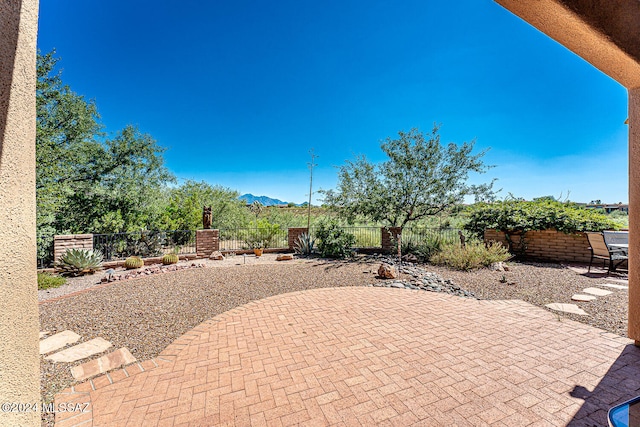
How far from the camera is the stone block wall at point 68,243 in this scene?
7274 mm

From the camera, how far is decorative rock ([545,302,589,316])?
397 cm

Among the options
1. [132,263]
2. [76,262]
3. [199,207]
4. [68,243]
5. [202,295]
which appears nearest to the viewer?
[202,295]

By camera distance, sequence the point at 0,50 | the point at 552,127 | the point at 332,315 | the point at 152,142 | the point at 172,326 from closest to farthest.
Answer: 1. the point at 0,50
2. the point at 172,326
3. the point at 332,315
4. the point at 152,142
5. the point at 552,127

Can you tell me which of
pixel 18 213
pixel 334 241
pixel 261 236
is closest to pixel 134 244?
pixel 261 236

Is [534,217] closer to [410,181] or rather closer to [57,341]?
[410,181]

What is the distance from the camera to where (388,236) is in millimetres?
10383

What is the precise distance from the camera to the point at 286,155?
59.0 ft

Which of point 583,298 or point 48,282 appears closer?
point 583,298

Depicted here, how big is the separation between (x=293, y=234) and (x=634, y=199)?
9.57 m

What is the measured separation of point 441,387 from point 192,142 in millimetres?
17294

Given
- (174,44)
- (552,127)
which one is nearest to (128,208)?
(174,44)

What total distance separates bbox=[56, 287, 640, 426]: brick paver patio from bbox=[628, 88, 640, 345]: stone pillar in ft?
2.17

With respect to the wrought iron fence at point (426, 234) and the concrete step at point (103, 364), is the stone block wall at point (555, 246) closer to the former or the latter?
the wrought iron fence at point (426, 234)

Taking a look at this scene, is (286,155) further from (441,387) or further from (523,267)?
(441,387)
